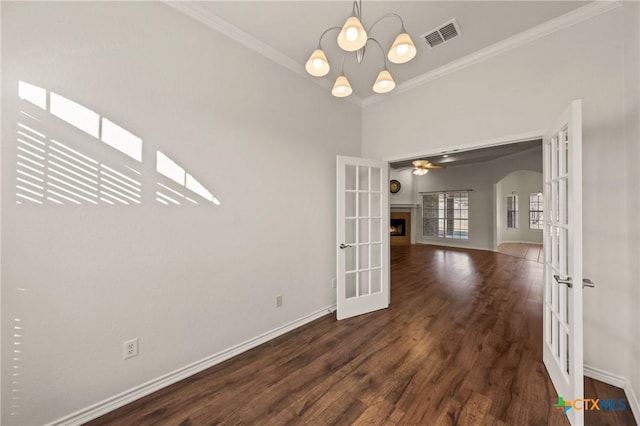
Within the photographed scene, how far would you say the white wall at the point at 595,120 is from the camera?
Result: 176 cm

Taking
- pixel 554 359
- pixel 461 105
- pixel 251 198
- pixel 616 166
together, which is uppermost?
pixel 461 105

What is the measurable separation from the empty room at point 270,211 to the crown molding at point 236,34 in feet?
0.05

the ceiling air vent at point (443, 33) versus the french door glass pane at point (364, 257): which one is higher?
the ceiling air vent at point (443, 33)

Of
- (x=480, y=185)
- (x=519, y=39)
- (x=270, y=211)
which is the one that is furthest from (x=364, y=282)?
(x=480, y=185)

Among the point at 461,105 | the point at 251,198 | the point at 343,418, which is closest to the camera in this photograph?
the point at 343,418

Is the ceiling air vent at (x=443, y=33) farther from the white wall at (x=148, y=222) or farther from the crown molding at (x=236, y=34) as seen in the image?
the white wall at (x=148, y=222)

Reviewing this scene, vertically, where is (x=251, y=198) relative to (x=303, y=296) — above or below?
above

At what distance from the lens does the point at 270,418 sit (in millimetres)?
1530

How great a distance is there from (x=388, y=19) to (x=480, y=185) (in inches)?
293

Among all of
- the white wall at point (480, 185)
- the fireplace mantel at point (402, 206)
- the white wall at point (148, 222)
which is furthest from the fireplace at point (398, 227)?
the white wall at point (148, 222)

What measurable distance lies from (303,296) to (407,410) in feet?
4.87

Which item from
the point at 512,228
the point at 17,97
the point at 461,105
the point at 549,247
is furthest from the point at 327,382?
the point at 512,228

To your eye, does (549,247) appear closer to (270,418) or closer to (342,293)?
(342,293)

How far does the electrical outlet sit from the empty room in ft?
0.05
